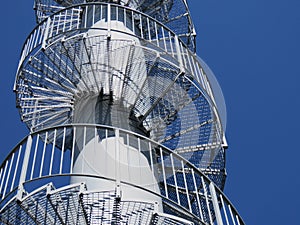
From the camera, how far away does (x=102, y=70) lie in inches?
391

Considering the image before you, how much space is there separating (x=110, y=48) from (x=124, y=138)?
1.69 metres

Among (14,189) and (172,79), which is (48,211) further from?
(172,79)

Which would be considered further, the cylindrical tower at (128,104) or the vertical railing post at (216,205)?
the cylindrical tower at (128,104)

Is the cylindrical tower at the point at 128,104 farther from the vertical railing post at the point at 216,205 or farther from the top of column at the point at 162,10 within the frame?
the top of column at the point at 162,10

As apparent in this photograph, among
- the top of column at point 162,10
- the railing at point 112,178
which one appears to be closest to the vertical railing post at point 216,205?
the railing at point 112,178

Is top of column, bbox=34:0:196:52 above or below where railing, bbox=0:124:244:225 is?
above

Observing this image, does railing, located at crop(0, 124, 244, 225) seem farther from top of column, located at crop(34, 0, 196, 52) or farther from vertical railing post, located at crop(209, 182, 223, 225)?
top of column, located at crop(34, 0, 196, 52)

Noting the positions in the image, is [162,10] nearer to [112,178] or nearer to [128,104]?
[128,104]

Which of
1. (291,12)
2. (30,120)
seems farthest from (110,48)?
(291,12)

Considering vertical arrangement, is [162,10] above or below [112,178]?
above

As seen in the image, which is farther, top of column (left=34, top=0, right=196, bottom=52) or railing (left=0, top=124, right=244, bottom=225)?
top of column (left=34, top=0, right=196, bottom=52)

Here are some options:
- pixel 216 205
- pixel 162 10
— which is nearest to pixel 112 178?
pixel 216 205

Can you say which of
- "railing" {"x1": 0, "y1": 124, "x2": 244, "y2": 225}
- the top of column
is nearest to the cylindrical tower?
"railing" {"x1": 0, "y1": 124, "x2": 244, "y2": 225}

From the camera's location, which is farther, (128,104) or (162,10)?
(162,10)
